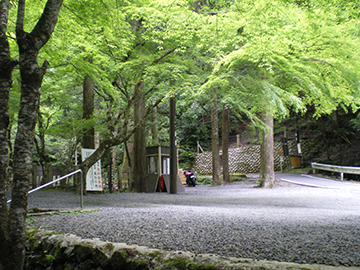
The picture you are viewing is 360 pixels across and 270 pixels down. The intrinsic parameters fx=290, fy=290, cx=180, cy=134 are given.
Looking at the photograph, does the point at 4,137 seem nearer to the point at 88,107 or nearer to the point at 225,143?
the point at 88,107

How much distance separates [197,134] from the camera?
25.8 meters

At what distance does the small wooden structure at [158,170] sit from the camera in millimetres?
11148

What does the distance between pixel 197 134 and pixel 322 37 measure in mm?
17441

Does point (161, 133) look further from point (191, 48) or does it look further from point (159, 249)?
point (159, 249)

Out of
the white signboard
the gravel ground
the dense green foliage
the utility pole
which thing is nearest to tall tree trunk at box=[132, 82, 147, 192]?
the utility pole

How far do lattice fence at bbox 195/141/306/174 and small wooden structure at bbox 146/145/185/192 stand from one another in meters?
11.4

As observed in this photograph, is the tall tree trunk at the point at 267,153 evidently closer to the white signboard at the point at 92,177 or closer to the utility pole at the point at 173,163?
the utility pole at the point at 173,163

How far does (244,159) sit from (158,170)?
1221 cm

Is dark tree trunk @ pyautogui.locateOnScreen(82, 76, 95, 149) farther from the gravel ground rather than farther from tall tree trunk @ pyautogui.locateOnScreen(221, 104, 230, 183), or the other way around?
tall tree trunk @ pyautogui.locateOnScreen(221, 104, 230, 183)

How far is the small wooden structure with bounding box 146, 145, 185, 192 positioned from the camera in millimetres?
11148

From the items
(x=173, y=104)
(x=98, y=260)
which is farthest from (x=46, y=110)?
(x=98, y=260)

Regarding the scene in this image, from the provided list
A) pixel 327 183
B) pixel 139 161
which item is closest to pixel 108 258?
pixel 139 161

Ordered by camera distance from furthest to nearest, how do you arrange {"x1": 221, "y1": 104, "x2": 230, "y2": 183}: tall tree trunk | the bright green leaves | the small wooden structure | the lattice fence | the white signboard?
the lattice fence
{"x1": 221, "y1": 104, "x2": 230, "y2": 183}: tall tree trunk
the small wooden structure
the white signboard
the bright green leaves

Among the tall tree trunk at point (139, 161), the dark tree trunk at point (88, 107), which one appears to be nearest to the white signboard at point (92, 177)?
the dark tree trunk at point (88, 107)
